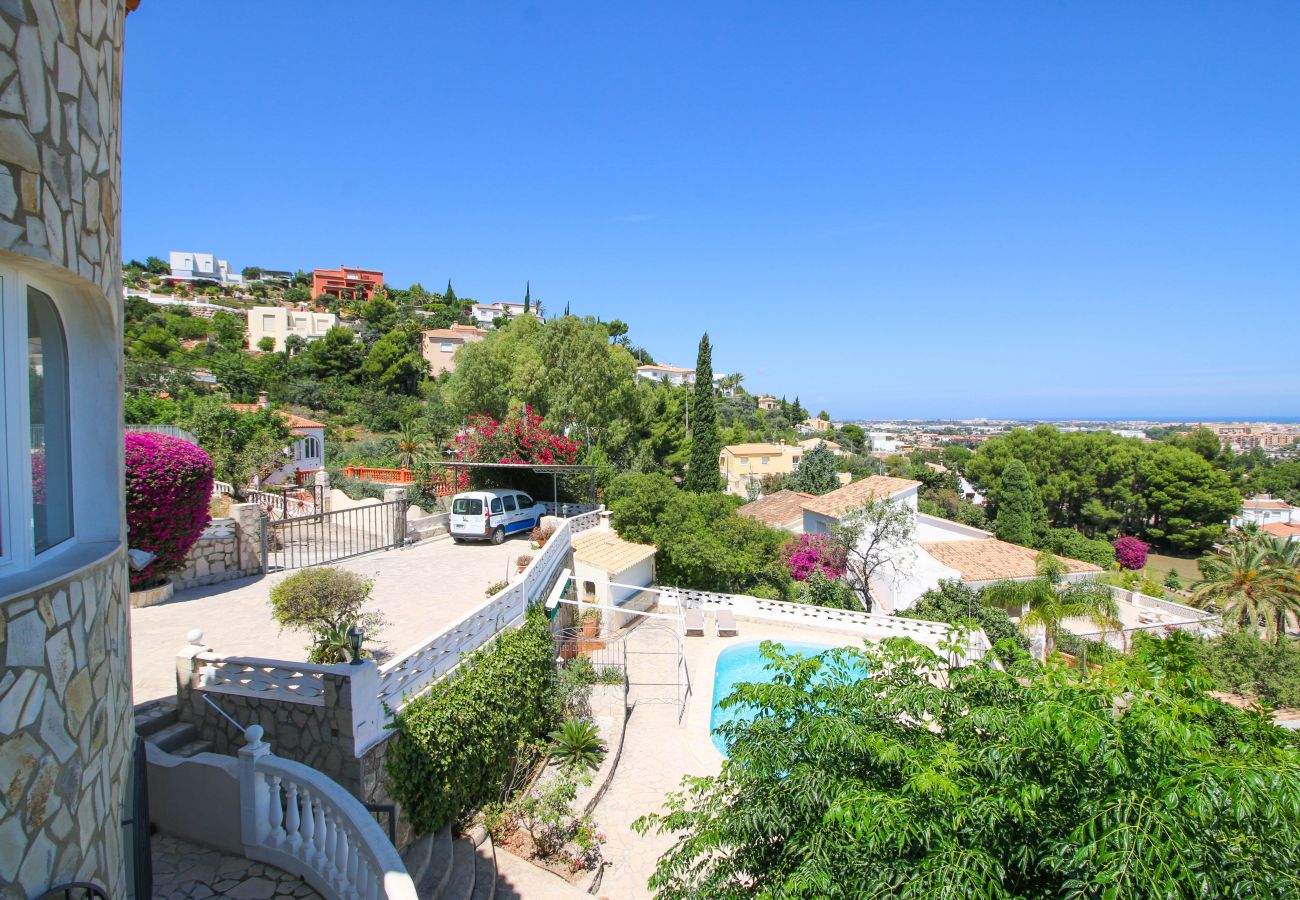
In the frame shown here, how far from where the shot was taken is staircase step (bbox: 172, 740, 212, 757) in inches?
250

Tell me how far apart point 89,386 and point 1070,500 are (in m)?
62.5

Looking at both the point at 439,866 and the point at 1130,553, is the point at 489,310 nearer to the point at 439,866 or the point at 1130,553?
the point at 1130,553

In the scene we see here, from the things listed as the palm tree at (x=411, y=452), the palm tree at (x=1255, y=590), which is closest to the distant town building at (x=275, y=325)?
the palm tree at (x=411, y=452)

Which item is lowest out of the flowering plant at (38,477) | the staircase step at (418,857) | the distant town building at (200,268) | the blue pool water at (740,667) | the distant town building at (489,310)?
the blue pool water at (740,667)

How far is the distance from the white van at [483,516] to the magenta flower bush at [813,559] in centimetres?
1143

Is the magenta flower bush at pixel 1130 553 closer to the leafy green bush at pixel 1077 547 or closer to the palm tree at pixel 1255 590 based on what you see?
the leafy green bush at pixel 1077 547

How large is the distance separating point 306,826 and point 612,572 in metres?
11.6

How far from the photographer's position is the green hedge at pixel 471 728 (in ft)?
22.9

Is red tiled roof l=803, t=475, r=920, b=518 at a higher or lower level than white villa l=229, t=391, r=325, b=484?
lower

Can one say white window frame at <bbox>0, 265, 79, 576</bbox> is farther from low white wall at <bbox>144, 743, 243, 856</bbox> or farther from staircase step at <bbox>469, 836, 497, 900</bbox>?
staircase step at <bbox>469, 836, 497, 900</bbox>

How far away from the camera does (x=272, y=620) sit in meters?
9.80

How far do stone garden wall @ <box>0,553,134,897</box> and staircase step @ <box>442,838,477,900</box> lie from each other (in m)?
3.96

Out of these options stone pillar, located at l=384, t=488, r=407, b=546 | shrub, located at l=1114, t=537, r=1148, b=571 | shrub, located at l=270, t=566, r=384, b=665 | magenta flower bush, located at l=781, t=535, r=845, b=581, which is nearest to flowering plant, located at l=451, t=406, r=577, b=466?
stone pillar, located at l=384, t=488, r=407, b=546

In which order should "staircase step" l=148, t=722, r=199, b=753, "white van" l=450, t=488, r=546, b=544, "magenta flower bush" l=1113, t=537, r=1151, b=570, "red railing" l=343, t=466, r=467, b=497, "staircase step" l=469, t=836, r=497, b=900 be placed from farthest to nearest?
"magenta flower bush" l=1113, t=537, r=1151, b=570
"red railing" l=343, t=466, r=467, b=497
"white van" l=450, t=488, r=546, b=544
"staircase step" l=469, t=836, r=497, b=900
"staircase step" l=148, t=722, r=199, b=753
